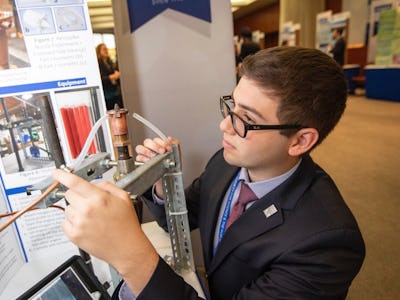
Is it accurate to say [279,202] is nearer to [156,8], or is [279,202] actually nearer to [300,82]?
[300,82]

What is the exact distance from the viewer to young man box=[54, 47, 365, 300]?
2.24ft

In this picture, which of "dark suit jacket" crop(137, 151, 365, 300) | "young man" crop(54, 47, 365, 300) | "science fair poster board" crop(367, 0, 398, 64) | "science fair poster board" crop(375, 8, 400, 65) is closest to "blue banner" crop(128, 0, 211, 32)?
"young man" crop(54, 47, 365, 300)

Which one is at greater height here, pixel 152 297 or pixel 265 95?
pixel 265 95

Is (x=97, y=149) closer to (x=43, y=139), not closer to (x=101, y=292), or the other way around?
(x=43, y=139)


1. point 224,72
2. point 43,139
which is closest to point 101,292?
point 43,139

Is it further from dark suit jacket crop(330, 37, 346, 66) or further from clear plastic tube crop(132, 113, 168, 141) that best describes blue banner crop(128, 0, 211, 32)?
dark suit jacket crop(330, 37, 346, 66)

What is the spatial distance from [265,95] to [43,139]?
0.68 meters

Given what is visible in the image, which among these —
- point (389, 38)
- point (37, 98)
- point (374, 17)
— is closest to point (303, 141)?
point (37, 98)

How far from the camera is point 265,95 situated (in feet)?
2.54

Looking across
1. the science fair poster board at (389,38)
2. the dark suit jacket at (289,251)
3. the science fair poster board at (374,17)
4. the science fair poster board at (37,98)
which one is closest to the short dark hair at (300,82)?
the dark suit jacket at (289,251)

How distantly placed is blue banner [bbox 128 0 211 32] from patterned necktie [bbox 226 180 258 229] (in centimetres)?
82

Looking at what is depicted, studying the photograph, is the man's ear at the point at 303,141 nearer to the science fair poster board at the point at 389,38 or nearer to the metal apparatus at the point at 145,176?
the metal apparatus at the point at 145,176

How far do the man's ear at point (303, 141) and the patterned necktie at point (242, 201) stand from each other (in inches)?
6.7

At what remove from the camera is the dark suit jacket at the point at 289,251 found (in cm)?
68
